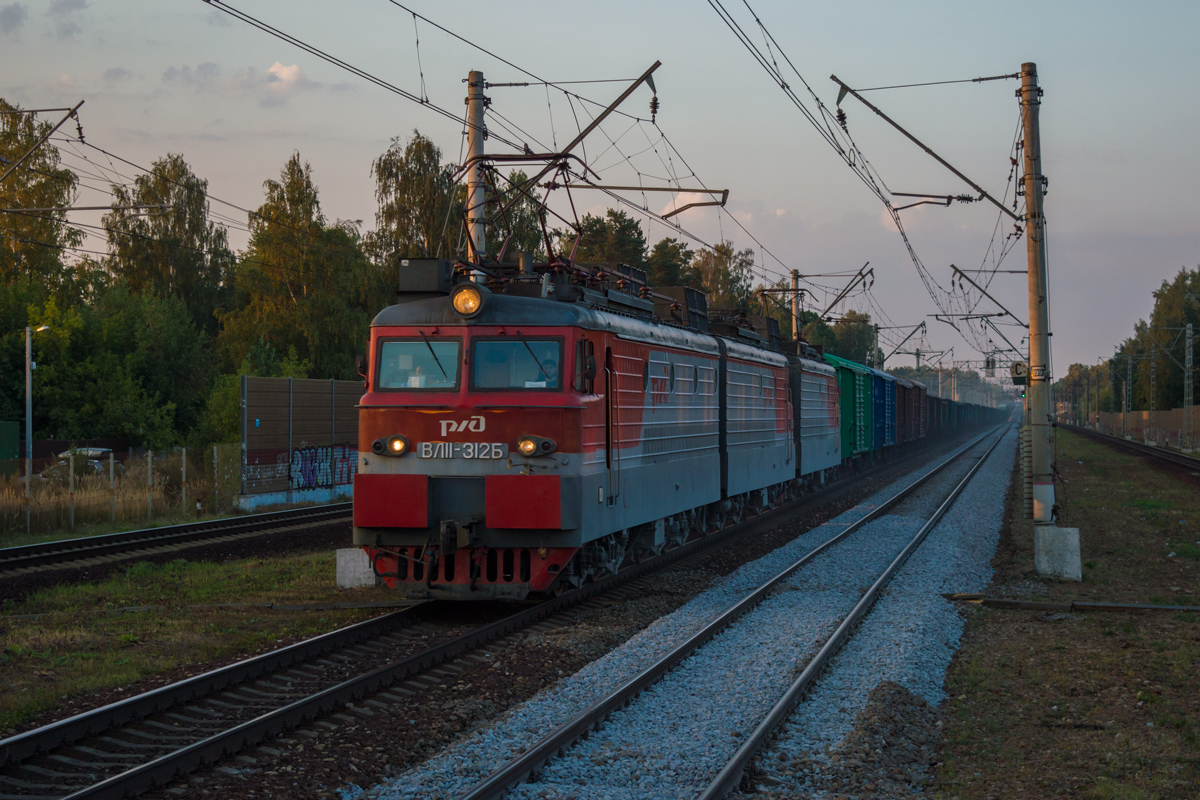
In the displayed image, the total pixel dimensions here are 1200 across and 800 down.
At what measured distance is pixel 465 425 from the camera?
10.8m

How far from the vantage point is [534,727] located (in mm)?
7336

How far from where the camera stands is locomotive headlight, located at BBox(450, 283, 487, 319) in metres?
11.0

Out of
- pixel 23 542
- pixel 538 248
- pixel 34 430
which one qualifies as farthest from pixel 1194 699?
pixel 538 248

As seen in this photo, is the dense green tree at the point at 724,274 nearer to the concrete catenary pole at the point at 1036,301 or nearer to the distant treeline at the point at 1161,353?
the distant treeline at the point at 1161,353

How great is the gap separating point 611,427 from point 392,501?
2.56 meters

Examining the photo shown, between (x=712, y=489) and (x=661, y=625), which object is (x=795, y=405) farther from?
(x=661, y=625)

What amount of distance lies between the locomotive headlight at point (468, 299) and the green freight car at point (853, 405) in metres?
20.1

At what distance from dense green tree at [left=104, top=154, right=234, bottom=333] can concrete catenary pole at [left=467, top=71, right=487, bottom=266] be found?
4279cm

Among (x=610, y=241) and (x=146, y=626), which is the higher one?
(x=610, y=241)

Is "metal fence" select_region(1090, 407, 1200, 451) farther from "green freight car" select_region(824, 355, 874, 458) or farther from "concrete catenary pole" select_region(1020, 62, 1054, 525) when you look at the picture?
"concrete catenary pole" select_region(1020, 62, 1054, 525)

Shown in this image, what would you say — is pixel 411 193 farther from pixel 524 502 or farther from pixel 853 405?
pixel 524 502

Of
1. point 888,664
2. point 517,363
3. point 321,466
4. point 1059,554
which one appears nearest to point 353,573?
point 517,363

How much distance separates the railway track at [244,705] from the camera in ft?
20.5

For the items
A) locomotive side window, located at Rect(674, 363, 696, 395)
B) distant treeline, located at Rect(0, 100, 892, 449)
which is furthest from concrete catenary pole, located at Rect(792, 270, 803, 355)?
locomotive side window, located at Rect(674, 363, 696, 395)
